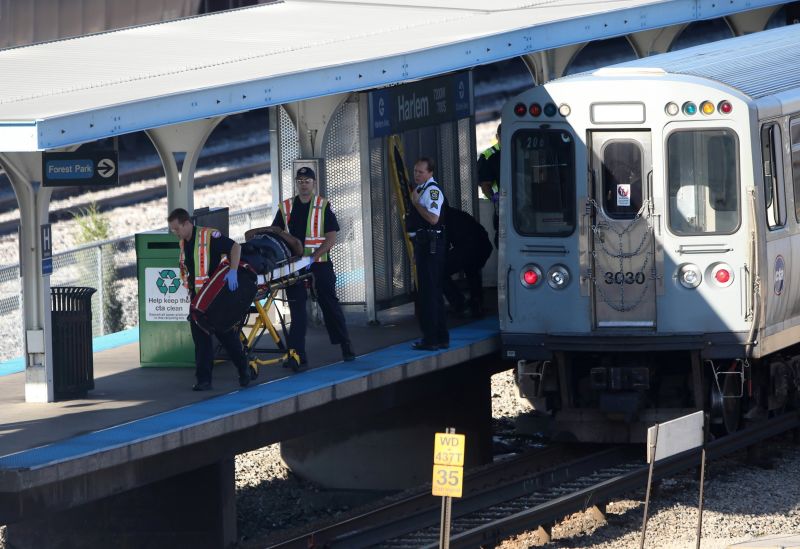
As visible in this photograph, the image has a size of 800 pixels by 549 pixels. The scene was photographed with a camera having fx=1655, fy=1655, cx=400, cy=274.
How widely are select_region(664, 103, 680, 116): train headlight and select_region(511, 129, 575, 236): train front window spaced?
782 mm

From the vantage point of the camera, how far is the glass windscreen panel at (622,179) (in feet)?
42.7

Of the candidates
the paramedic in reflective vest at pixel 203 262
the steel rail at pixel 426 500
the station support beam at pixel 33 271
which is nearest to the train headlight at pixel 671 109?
the steel rail at pixel 426 500

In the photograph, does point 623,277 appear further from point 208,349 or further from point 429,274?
point 208,349

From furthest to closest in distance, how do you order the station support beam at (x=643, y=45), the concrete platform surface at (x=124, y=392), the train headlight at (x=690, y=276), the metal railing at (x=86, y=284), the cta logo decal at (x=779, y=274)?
the metal railing at (x=86, y=284)
the station support beam at (x=643, y=45)
the cta logo decal at (x=779, y=274)
the train headlight at (x=690, y=276)
the concrete platform surface at (x=124, y=392)

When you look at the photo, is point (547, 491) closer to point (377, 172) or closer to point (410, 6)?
point (377, 172)

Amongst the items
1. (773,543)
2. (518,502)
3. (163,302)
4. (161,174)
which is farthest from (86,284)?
(773,543)

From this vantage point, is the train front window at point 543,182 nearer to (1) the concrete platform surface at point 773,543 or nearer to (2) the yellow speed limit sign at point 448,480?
(1) the concrete platform surface at point 773,543

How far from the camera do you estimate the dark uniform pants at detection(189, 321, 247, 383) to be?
11.6 m

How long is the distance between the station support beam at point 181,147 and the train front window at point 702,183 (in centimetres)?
356

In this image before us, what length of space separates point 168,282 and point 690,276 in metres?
4.04

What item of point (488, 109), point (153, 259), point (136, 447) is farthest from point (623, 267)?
point (488, 109)

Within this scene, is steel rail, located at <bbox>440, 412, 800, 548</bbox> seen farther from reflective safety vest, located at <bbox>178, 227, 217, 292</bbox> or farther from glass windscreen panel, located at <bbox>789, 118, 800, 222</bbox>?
reflective safety vest, located at <bbox>178, 227, 217, 292</bbox>

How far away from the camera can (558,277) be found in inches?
521

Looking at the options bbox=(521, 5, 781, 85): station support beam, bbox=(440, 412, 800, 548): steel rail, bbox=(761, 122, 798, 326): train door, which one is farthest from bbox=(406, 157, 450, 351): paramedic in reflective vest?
bbox=(521, 5, 781, 85): station support beam
